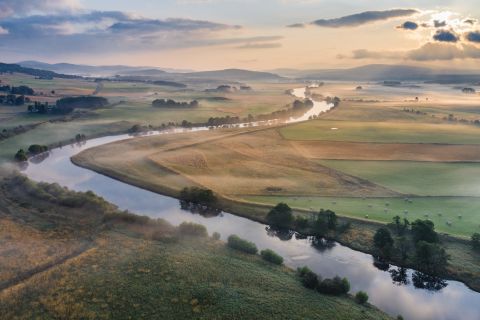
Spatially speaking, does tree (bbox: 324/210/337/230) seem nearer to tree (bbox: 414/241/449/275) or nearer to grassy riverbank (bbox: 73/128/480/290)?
grassy riverbank (bbox: 73/128/480/290)

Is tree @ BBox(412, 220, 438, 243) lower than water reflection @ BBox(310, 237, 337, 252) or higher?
higher

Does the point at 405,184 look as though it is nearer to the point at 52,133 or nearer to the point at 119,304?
the point at 119,304

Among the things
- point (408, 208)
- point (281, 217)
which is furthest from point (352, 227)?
point (408, 208)

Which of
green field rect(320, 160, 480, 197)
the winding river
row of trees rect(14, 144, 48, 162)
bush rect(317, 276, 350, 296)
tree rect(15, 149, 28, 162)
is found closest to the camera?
the winding river

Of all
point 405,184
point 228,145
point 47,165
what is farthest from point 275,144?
point 47,165

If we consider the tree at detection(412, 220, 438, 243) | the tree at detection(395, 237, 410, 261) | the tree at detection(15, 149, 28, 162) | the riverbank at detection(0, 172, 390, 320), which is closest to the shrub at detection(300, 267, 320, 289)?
the riverbank at detection(0, 172, 390, 320)

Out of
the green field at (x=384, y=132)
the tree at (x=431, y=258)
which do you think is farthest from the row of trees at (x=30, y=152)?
the tree at (x=431, y=258)

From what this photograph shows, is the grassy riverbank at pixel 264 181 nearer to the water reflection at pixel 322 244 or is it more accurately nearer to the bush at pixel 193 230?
the water reflection at pixel 322 244
